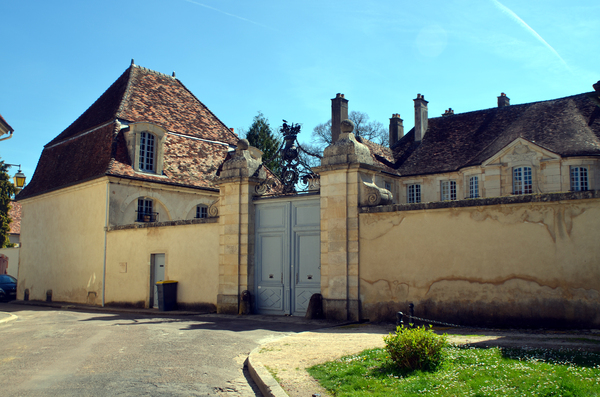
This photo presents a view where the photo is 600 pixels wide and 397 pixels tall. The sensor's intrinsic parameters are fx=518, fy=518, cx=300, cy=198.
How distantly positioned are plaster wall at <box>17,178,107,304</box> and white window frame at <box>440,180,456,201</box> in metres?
16.5

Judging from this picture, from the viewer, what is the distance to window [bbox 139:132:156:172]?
745 inches

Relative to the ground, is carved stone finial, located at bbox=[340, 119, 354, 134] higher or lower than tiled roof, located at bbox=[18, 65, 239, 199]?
lower

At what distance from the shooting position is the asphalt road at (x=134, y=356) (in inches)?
221

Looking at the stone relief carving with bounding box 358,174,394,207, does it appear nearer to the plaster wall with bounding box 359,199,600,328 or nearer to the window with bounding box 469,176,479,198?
the plaster wall with bounding box 359,199,600,328

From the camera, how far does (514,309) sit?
868 centimetres

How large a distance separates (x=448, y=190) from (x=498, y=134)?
383 centimetres

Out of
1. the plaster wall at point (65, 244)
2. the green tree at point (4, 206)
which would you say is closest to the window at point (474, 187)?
the plaster wall at point (65, 244)

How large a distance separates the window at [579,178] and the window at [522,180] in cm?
171

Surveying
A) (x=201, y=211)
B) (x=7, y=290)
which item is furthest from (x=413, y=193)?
(x=7, y=290)

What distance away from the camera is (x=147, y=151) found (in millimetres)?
19125

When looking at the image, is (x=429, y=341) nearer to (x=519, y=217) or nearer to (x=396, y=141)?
(x=519, y=217)

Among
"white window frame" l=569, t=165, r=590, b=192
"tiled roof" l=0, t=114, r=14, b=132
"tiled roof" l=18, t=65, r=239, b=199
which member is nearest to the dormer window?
"tiled roof" l=18, t=65, r=239, b=199

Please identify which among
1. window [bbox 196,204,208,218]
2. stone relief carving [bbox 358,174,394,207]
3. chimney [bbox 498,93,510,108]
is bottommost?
stone relief carving [bbox 358,174,394,207]

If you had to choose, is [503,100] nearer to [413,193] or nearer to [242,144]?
[413,193]
